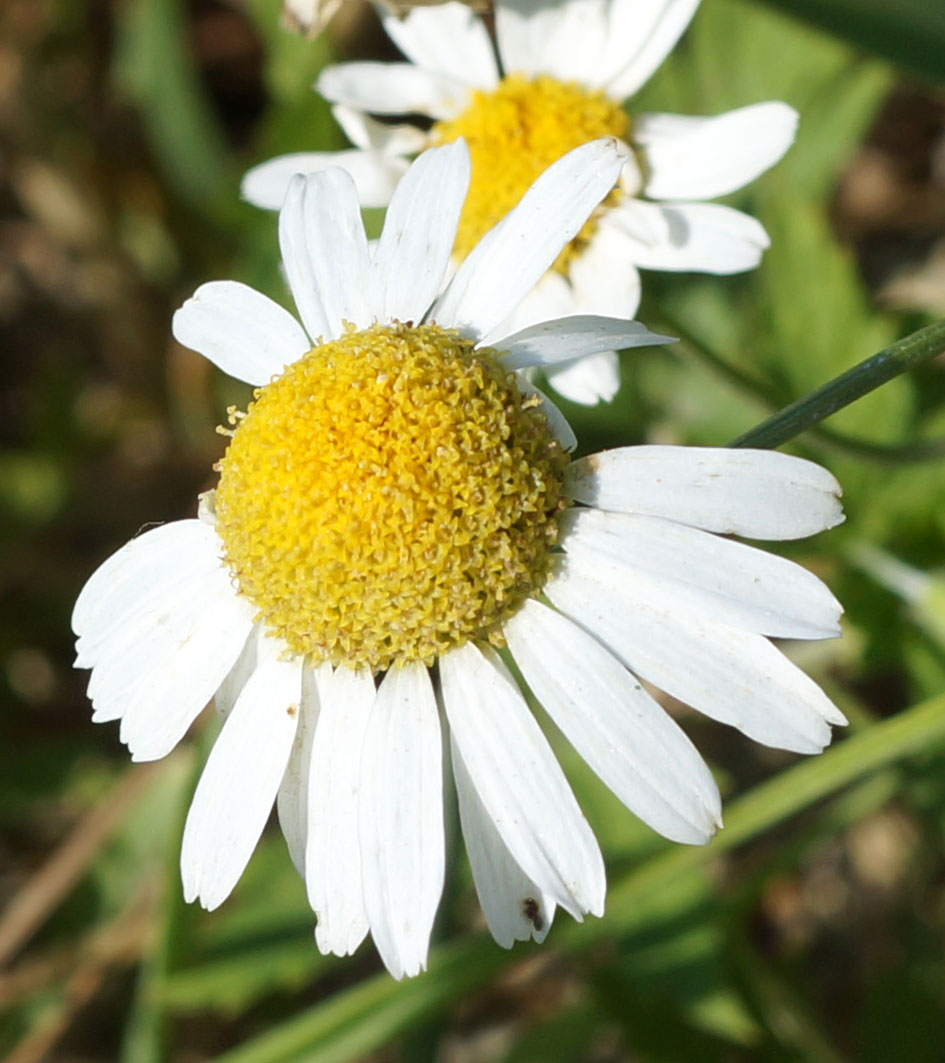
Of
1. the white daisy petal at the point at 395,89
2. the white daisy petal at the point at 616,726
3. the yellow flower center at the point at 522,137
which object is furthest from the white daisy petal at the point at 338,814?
the white daisy petal at the point at 395,89

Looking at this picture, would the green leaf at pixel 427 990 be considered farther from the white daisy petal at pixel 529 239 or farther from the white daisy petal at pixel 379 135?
the white daisy petal at pixel 379 135

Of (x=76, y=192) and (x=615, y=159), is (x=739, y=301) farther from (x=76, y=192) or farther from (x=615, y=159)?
(x=76, y=192)

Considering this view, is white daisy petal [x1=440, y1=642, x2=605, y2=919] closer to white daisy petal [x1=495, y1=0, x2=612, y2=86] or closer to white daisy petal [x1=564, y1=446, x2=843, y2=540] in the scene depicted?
white daisy petal [x1=564, y1=446, x2=843, y2=540]

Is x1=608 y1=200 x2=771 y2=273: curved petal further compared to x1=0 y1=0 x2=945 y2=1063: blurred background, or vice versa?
x1=0 y1=0 x2=945 y2=1063: blurred background

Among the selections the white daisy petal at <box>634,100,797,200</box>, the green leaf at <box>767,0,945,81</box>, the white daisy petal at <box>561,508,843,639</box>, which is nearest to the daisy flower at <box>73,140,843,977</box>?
the white daisy petal at <box>561,508,843,639</box>

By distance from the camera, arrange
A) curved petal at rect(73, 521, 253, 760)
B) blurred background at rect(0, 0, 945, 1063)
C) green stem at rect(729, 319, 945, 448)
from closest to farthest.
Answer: green stem at rect(729, 319, 945, 448) → curved petal at rect(73, 521, 253, 760) → blurred background at rect(0, 0, 945, 1063)

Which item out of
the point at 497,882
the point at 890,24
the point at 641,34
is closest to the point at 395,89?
the point at 641,34

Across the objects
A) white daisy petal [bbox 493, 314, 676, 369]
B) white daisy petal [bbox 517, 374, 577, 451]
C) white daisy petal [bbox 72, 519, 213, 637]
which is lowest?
white daisy petal [bbox 72, 519, 213, 637]
